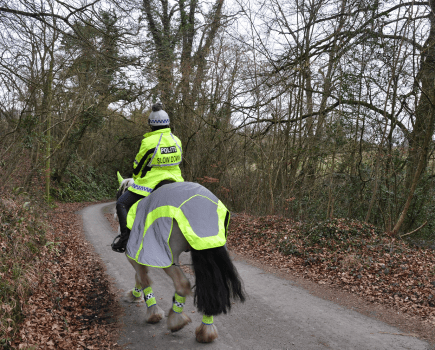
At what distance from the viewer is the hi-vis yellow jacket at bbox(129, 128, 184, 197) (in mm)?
3840

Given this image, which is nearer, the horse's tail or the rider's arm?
the horse's tail

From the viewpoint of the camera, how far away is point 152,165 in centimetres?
388

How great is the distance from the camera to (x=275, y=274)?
6652mm

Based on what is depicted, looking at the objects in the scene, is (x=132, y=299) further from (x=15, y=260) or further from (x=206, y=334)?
(x=15, y=260)

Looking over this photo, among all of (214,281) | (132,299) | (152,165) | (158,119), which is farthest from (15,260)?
(214,281)

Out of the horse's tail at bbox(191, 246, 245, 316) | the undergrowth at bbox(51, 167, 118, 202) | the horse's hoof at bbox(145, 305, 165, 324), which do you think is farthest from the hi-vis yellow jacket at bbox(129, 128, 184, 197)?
the undergrowth at bbox(51, 167, 118, 202)

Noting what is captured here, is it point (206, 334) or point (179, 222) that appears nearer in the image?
point (179, 222)

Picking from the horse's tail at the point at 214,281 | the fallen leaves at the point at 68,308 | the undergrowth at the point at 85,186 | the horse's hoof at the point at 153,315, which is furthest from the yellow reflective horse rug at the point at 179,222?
the undergrowth at the point at 85,186

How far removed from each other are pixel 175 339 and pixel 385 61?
29.8ft

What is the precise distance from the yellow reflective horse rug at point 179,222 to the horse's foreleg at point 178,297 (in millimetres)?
235

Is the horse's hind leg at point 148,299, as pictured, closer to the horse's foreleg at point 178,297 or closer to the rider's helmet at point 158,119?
the horse's foreleg at point 178,297

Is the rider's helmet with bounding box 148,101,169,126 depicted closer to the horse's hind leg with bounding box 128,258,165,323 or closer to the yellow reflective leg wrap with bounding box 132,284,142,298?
the horse's hind leg with bounding box 128,258,165,323

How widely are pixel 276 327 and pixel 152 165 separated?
7.91 feet

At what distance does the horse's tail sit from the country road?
0.53 m
